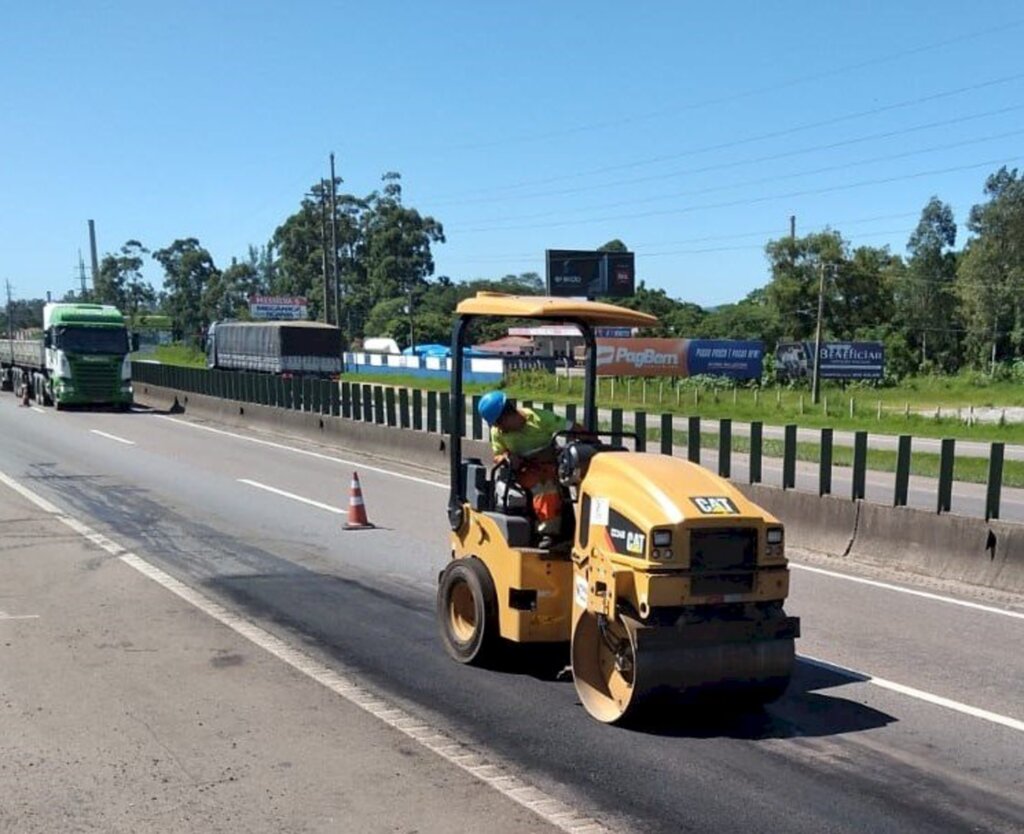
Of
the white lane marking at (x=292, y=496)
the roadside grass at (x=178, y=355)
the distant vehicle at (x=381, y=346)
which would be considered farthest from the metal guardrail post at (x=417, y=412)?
the distant vehicle at (x=381, y=346)

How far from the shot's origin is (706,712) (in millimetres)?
6395

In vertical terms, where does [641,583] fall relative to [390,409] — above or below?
above

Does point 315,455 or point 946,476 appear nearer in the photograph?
point 946,476

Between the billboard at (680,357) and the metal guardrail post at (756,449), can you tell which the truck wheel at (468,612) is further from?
the billboard at (680,357)

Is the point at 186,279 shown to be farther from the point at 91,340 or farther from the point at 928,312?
the point at 91,340

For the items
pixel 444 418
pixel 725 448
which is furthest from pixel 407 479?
pixel 725 448

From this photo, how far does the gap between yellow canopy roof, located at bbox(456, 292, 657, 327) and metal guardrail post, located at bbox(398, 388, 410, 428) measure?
47.9ft

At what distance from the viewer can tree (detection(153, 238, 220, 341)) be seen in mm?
146625

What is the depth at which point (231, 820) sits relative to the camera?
15.9ft

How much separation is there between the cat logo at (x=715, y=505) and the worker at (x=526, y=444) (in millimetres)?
1173

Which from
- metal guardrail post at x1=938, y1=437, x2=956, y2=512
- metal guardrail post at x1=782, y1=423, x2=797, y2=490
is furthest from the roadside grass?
metal guardrail post at x1=938, y1=437, x2=956, y2=512

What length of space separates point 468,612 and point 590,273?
159 ft

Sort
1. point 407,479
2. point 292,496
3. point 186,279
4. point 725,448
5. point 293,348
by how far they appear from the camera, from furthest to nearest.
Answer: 1. point 186,279
2. point 293,348
3. point 407,479
4. point 292,496
5. point 725,448

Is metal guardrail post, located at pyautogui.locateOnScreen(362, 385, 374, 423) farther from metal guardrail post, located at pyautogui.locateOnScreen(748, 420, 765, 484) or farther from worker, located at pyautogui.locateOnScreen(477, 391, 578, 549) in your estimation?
worker, located at pyautogui.locateOnScreen(477, 391, 578, 549)
